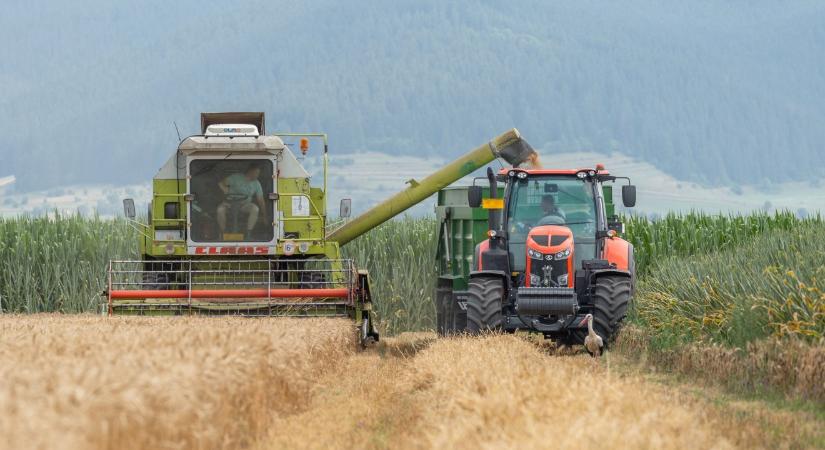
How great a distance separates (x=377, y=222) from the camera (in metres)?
20.9

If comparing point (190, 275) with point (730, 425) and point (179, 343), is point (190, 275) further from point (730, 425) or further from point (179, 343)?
point (730, 425)

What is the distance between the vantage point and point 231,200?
60.4ft

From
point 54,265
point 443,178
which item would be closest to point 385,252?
point 443,178

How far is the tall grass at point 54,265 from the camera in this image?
24.8 meters

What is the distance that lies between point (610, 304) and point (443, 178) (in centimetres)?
614

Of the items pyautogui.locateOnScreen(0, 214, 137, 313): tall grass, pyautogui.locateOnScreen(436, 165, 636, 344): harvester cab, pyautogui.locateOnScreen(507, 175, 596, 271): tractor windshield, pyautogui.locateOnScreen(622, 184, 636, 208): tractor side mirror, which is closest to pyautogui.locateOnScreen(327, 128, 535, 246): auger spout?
pyautogui.locateOnScreen(436, 165, 636, 344): harvester cab

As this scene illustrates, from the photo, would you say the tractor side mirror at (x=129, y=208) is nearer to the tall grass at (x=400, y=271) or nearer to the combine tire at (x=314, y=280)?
the combine tire at (x=314, y=280)

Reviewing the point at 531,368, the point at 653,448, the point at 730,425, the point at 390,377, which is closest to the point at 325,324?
the point at 390,377

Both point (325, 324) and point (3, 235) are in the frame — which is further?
point (3, 235)

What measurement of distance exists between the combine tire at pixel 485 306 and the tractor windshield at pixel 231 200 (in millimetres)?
4086

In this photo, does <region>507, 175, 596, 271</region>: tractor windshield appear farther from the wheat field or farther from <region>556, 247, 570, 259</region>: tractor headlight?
the wheat field

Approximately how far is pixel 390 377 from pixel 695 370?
317 cm

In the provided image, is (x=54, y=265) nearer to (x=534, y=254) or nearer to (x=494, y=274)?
(x=494, y=274)

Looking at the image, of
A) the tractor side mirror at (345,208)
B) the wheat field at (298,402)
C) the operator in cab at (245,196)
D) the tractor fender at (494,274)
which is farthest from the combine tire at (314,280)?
the wheat field at (298,402)
